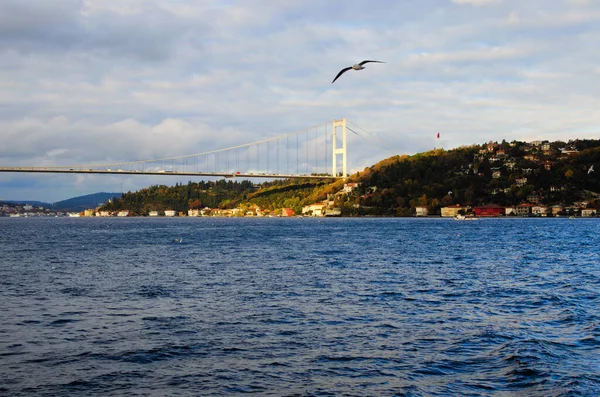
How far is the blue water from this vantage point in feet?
31.2

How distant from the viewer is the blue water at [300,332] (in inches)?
374

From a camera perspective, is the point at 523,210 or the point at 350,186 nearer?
the point at 523,210

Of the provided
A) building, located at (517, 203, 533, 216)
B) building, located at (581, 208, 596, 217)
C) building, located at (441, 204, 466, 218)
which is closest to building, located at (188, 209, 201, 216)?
building, located at (441, 204, 466, 218)

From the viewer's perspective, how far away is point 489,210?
12731 cm

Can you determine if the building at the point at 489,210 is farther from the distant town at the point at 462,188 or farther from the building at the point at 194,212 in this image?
the building at the point at 194,212

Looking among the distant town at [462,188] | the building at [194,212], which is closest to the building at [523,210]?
the distant town at [462,188]

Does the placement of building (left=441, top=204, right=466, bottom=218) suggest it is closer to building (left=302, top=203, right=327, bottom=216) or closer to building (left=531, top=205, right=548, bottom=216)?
building (left=531, top=205, right=548, bottom=216)

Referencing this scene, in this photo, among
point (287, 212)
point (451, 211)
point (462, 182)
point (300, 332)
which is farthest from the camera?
point (287, 212)

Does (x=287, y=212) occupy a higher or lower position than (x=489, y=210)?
lower

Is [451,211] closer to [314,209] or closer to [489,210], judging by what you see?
[489,210]

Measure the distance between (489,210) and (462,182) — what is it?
14966mm

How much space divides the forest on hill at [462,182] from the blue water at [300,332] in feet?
370

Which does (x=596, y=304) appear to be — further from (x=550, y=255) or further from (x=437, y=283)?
(x=550, y=255)

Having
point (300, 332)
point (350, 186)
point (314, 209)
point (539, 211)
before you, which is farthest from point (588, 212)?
point (300, 332)
